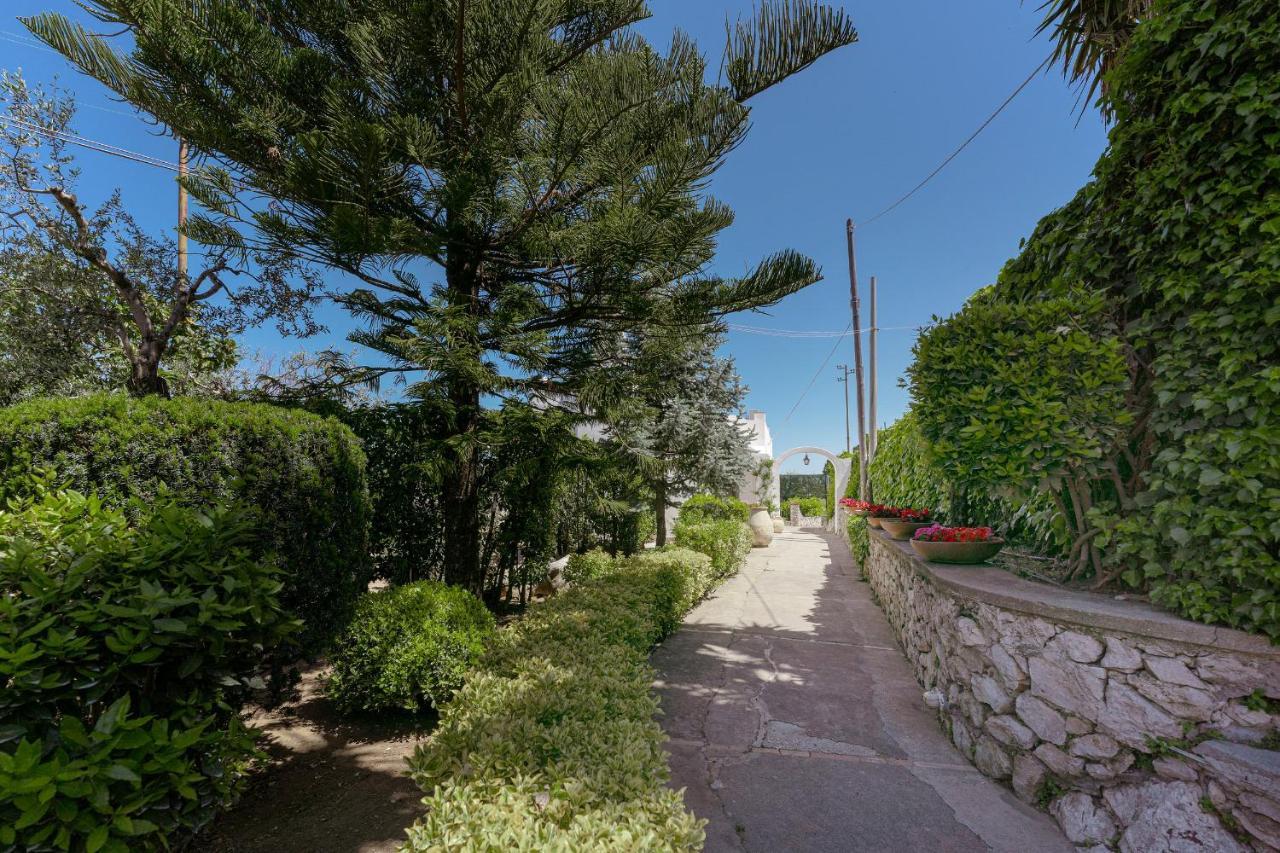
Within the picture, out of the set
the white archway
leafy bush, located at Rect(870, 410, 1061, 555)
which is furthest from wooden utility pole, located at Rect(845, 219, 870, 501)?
the white archway

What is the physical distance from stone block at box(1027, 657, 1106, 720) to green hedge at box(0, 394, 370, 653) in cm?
374

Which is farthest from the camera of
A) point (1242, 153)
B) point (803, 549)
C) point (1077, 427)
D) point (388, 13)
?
point (803, 549)

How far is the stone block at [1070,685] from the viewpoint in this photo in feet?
7.15

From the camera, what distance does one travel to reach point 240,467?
2.62m

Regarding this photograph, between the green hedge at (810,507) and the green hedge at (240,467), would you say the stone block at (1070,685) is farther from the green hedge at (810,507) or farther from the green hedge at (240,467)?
the green hedge at (810,507)

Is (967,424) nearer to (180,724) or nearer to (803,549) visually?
(180,724)

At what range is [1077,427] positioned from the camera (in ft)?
8.18

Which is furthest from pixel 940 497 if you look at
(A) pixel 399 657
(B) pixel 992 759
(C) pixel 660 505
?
(A) pixel 399 657

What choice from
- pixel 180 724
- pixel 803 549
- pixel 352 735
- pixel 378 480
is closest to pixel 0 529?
pixel 180 724

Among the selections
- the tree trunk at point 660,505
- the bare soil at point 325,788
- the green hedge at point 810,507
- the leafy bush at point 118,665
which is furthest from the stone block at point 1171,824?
the green hedge at point 810,507

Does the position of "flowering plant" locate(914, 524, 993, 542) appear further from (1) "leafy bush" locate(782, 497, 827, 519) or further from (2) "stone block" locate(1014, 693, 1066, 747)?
(1) "leafy bush" locate(782, 497, 827, 519)

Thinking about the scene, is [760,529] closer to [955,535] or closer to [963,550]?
[955,535]

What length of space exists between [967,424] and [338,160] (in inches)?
181

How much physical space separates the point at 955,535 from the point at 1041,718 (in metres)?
1.44
